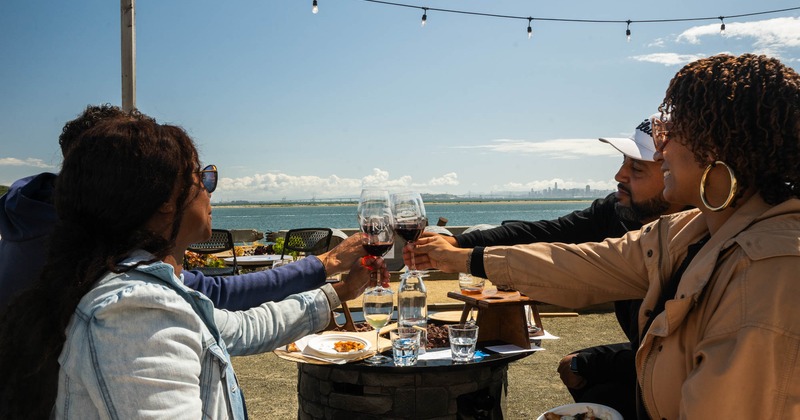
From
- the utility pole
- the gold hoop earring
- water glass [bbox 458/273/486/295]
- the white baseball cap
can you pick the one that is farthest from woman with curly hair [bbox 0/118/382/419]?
the utility pole

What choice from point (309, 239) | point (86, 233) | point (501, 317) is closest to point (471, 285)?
point (501, 317)

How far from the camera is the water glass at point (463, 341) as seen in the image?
275 cm

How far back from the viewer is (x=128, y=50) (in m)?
6.82

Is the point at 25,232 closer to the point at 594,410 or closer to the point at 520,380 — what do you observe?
the point at 594,410

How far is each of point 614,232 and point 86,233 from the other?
3.07 meters

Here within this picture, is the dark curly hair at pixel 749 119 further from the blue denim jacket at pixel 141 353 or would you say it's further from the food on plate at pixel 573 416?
the blue denim jacket at pixel 141 353

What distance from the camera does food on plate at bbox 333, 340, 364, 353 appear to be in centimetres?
285

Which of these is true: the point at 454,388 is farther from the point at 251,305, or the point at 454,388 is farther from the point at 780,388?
the point at 780,388

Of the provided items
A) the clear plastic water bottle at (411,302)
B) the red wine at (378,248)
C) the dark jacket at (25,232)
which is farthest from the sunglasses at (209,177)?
the clear plastic water bottle at (411,302)

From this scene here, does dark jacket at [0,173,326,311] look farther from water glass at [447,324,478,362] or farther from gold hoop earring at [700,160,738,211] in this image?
gold hoop earring at [700,160,738,211]

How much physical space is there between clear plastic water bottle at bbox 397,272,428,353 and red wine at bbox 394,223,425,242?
187 mm

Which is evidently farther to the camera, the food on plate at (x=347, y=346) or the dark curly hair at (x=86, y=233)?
the food on plate at (x=347, y=346)

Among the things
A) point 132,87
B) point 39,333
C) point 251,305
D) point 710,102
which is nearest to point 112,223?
point 39,333

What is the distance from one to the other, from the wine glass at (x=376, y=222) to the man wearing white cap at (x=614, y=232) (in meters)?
0.71
